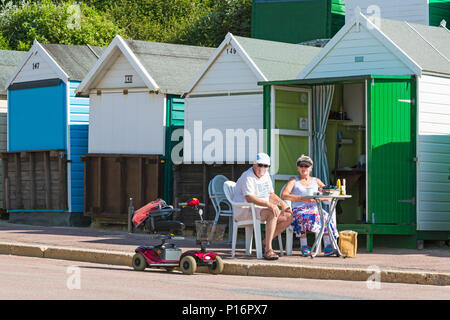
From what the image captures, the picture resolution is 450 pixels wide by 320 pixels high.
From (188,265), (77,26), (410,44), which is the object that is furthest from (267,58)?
(77,26)

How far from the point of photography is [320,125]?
17.4 meters

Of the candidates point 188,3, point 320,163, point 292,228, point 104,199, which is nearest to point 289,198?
point 292,228

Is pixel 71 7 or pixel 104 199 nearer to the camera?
pixel 104 199

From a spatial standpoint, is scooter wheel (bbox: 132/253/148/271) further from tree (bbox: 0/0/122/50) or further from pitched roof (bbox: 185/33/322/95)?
tree (bbox: 0/0/122/50)

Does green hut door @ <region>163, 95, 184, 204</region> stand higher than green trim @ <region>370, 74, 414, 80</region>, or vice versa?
green trim @ <region>370, 74, 414, 80</region>

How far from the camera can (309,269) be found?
1277 centimetres

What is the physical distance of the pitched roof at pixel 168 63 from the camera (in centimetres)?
2020

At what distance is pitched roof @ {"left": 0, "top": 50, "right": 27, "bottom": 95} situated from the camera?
82.8 ft

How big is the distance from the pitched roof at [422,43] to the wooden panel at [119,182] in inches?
218

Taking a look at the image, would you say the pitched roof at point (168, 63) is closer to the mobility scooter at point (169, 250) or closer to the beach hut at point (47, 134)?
the beach hut at point (47, 134)

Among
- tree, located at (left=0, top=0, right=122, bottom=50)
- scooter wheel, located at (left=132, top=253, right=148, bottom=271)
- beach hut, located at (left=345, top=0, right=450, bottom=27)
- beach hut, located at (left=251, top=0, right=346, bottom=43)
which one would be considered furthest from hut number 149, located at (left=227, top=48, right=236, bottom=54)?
tree, located at (left=0, top=0, right=122, bottom=50)

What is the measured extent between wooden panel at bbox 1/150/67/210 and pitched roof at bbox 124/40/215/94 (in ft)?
9.51
